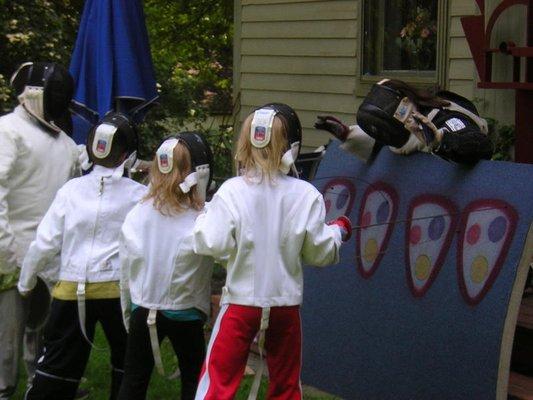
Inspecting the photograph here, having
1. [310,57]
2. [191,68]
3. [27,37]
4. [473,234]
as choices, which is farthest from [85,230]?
[191,68]

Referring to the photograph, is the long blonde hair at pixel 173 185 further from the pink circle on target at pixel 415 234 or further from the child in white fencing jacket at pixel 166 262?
the pink circle on target at pixel 415 234

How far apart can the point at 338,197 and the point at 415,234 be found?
2.28ft

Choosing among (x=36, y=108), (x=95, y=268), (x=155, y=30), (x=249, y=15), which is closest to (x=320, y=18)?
(x=249, y=15)

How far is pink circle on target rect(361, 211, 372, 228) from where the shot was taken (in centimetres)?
540

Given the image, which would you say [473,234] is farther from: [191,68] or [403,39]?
[191,68]

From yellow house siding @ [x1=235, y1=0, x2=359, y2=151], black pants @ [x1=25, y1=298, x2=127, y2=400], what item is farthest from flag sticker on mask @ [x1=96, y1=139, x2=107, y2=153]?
yellow house siding @ [x1=235, y1=0, x2=359, y2=151]

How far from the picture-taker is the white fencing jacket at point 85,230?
4941 millimetres

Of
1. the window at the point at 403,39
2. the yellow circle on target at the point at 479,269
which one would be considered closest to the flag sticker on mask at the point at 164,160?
the yellow circle on target at the point at 479,269

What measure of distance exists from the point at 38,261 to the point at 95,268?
0.29 m

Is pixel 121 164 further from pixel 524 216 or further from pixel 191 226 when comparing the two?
pixel 524 216

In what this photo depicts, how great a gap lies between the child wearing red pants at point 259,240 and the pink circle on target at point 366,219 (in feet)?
3.62

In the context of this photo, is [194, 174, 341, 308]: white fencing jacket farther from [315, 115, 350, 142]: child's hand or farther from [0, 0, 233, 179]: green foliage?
[0, 0, 233, 179]: green foliage

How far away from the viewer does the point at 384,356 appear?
516 cm

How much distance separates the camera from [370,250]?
536 cm
